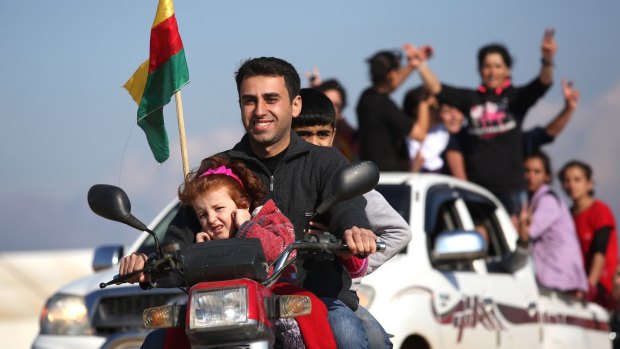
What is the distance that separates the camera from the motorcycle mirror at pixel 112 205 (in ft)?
15.9

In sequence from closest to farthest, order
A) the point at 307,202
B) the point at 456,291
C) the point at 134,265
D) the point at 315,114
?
the point at 134,265 → the point at 307,202 → the point at 315,114 → the point at 456,291

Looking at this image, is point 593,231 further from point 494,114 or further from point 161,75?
point 161,75

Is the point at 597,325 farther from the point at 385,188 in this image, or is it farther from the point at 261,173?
the point at 261,173

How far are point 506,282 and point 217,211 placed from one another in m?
5.19

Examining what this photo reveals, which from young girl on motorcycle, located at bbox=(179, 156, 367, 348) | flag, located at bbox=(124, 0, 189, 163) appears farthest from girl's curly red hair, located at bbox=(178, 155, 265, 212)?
flag, located at bbox=(124, 0, 189, 163)

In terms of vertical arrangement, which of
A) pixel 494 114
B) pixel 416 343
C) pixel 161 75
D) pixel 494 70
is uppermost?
pixel 494 70

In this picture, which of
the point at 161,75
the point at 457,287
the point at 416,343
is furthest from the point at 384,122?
the point at 161,75

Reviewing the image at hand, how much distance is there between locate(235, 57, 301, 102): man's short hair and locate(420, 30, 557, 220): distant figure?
253 inches

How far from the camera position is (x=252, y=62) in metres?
5.37

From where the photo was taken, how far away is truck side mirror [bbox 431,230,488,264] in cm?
839

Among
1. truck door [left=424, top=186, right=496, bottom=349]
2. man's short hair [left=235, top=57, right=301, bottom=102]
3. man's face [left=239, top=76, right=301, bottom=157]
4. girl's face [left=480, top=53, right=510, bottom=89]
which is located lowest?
truck door [left=424, top=186, right=496, bottom=349]

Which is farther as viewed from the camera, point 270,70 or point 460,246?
point 460,246

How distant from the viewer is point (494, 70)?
11.9 meters

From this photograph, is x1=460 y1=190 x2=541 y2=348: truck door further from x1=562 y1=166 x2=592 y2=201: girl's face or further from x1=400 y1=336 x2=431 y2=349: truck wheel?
x1=562 y1=166 x2=592 y2=201: girl's face
